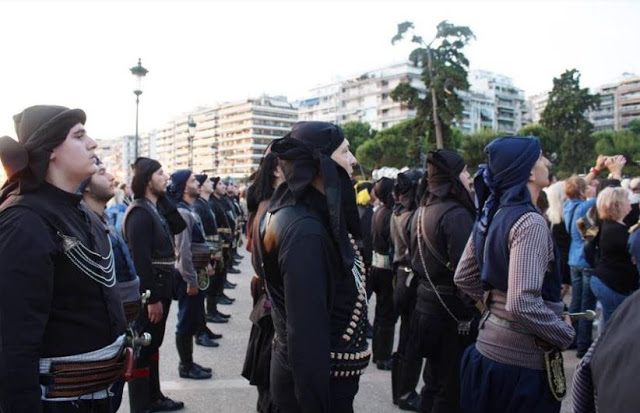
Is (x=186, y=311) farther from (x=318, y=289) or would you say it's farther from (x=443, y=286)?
(x=318, y=289)

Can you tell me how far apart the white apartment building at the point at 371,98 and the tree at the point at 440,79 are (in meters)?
73.2

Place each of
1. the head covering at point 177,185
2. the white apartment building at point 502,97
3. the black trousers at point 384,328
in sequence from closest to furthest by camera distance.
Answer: the black trousers at point 384,328 → the head covering at point 177,185 → the white apartment building at point 502,97

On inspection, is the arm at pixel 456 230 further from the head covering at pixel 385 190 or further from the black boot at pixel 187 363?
the black boot at pixel 187 363

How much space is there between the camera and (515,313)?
9.49ft

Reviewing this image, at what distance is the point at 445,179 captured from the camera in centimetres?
456

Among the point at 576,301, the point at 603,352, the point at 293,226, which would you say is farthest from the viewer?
the point at 576,301

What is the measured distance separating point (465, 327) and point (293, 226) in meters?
2.28

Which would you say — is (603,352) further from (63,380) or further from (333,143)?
(63,380)

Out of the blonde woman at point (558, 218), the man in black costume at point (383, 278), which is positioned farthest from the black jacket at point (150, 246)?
the blonde woman at point (558, 218)

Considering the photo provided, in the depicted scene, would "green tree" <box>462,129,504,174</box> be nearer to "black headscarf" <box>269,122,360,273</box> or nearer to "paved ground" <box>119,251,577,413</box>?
"paved ground" <box>119,251,577,413</box>

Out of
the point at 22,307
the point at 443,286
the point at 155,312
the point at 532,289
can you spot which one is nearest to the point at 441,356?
the point at 443,286

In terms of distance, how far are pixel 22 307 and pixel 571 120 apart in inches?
3233

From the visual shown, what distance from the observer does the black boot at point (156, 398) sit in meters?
5.27

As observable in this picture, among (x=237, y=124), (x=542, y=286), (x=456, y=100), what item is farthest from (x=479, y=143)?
(x=237, y=124)
